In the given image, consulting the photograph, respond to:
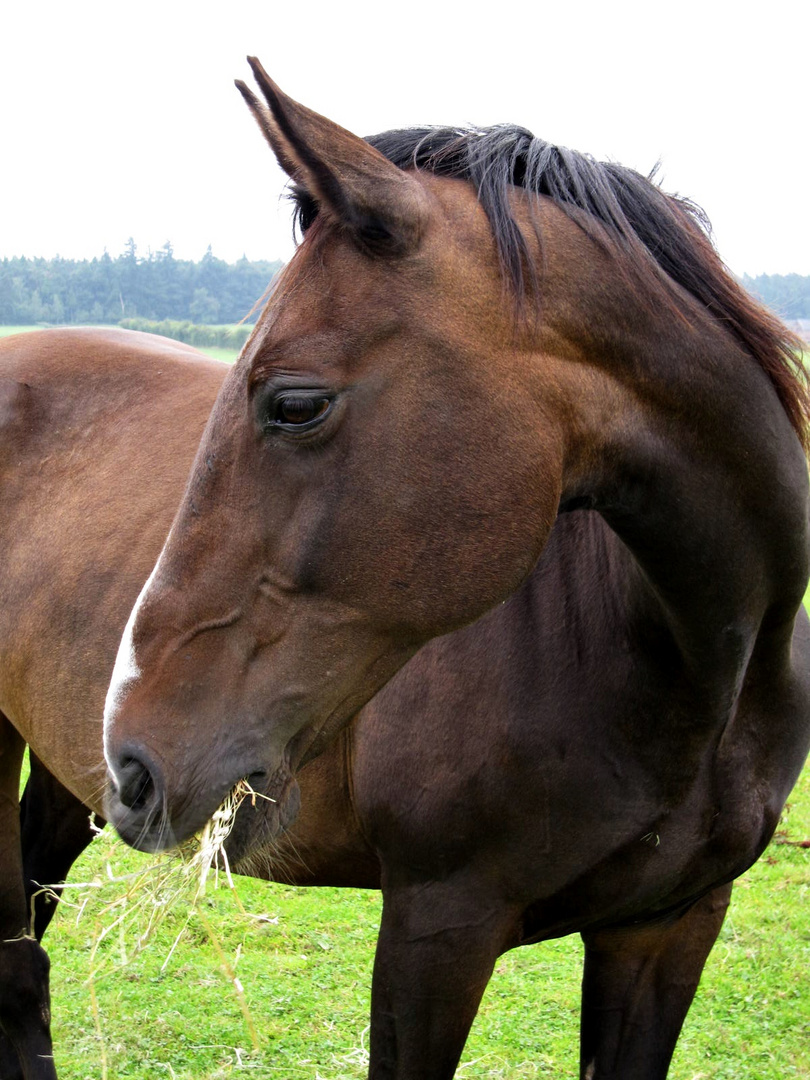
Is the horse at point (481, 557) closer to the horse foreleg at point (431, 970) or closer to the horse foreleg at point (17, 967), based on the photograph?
the horse foreleg at point (431, 970)

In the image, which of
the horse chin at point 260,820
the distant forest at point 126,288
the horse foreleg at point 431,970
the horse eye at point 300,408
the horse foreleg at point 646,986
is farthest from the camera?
the distant forest at point 126,288

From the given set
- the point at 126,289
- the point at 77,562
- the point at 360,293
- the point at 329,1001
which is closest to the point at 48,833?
the point at 329,1001

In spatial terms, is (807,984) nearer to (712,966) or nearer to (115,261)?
(712,966)

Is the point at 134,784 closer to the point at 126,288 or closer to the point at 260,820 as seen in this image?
the point at 260,820

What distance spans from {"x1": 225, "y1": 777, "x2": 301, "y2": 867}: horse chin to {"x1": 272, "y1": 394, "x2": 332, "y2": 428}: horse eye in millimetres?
587

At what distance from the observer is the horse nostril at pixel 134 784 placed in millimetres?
1626

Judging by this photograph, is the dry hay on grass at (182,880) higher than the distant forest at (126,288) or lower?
lower

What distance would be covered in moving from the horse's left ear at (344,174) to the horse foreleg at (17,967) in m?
2.50

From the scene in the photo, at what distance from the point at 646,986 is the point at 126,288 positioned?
16.9m

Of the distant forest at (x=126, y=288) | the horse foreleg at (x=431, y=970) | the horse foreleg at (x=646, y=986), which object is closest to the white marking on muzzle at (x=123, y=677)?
the horse foreleg at (x=431, y=970)

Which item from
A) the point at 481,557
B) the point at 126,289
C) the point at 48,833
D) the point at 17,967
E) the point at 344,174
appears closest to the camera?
the point at 344,174

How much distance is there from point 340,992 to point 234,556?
3.17m

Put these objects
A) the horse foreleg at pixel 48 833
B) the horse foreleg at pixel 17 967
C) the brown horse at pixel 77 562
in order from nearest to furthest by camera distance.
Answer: the brown horse at pixel 77 562
the horse foreleg at pixel 17 967
the horse foreleg at pixel 48 833

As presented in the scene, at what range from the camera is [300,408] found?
1570 mm
